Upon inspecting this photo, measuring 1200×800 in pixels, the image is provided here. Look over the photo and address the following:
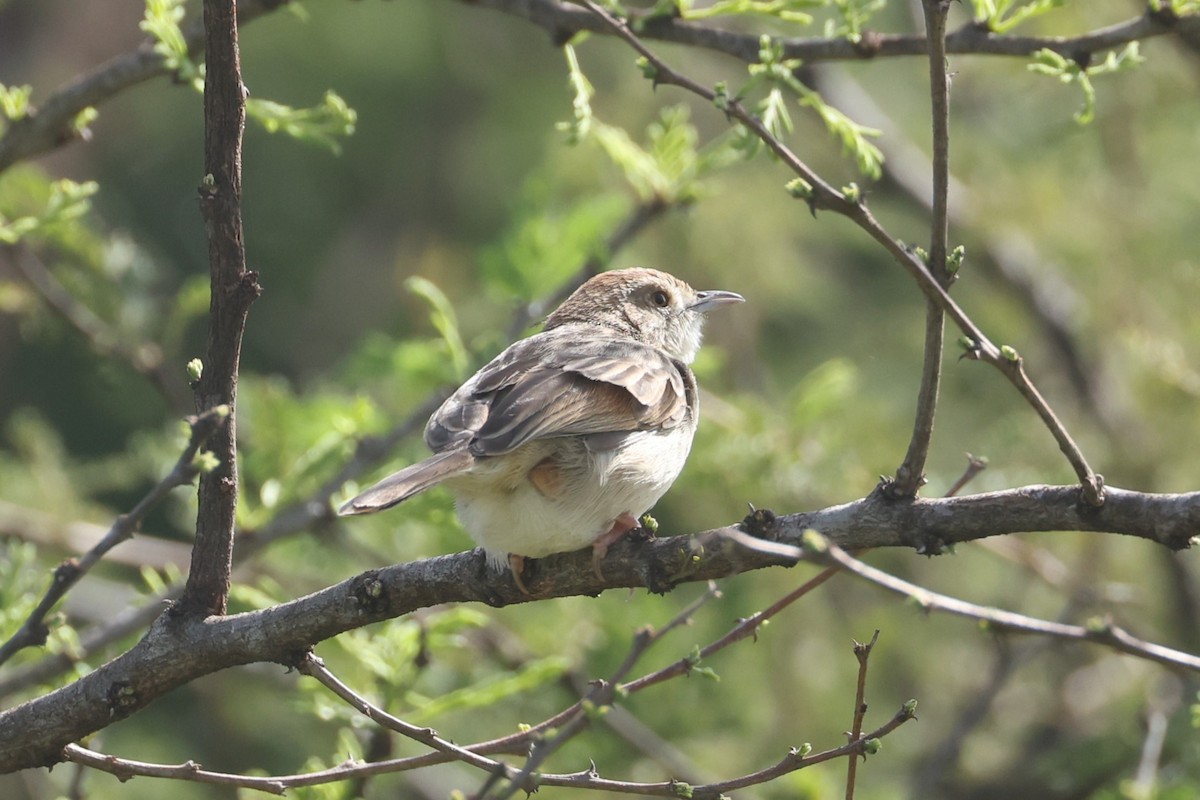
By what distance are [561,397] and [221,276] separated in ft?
4.11

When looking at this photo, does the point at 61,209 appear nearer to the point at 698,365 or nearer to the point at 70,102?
the point at 70,102

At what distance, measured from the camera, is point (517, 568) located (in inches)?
136

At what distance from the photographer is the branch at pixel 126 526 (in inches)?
99.5

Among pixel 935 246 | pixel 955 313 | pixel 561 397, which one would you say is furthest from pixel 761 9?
pixel 955 313

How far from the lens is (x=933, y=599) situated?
2148mm

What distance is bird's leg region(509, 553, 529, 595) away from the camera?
3.39 m

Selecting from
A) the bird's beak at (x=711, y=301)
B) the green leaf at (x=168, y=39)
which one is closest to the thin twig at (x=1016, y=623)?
the green leaf at (x=168, y=39)

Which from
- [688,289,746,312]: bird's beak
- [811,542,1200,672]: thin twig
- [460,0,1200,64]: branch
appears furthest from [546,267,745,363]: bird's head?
[811,542,1200,672]: thin twig

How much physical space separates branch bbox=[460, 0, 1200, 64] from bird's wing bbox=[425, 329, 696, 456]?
3.47 ft

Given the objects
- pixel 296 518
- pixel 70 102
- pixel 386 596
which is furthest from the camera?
pixel 296 518

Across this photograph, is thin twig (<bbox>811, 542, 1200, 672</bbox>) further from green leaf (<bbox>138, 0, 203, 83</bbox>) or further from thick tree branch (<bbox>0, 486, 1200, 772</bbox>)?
green leaf (<bbox>138, 0, 203, 83</bbox>)

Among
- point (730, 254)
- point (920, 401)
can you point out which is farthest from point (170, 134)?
point (920, 401)

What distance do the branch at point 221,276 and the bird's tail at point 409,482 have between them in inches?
11.8

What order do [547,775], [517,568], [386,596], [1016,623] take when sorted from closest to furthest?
[1016,623], [547,775], [386,596], [517,568]
